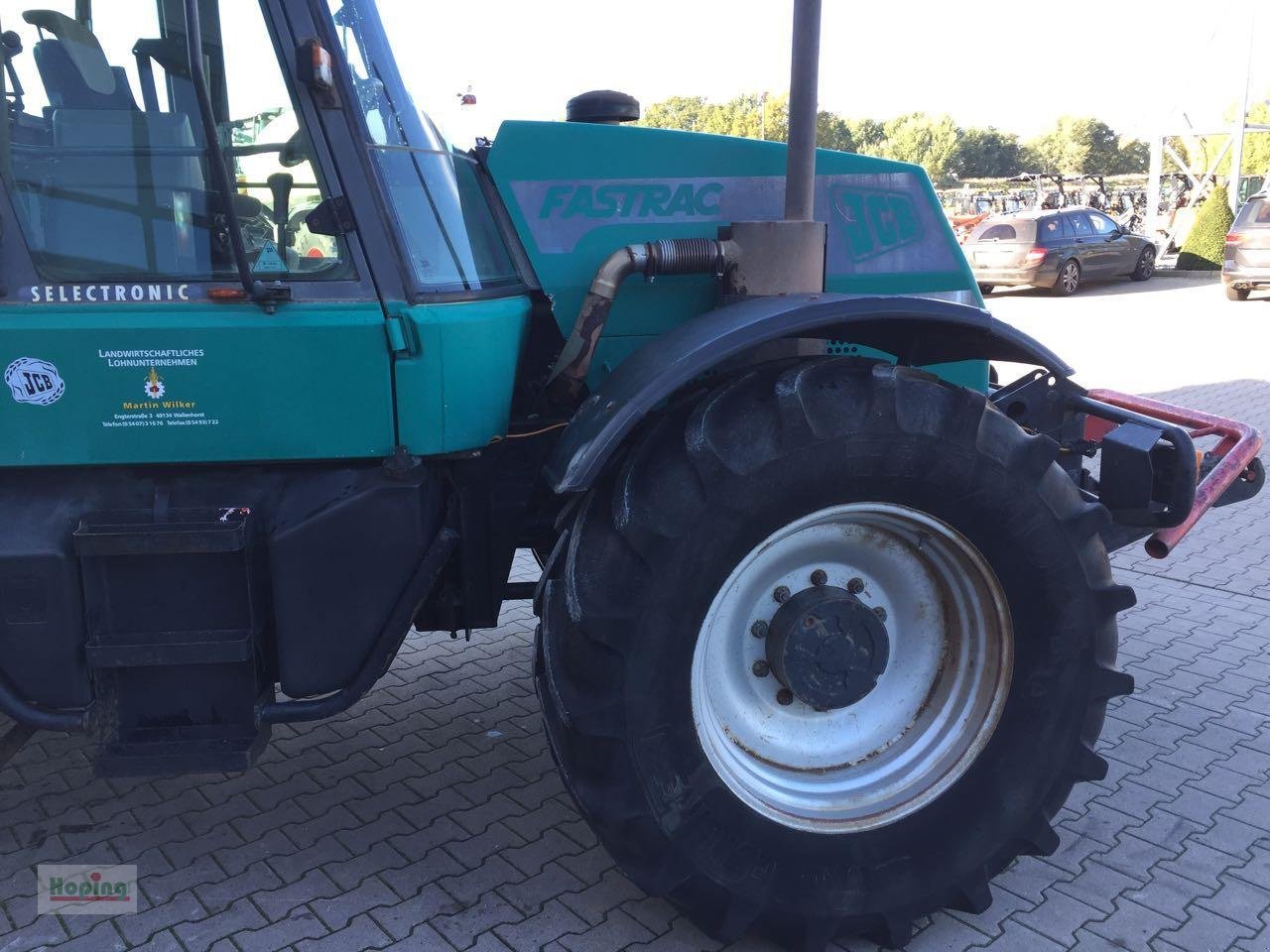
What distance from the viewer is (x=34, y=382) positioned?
2.39 metres

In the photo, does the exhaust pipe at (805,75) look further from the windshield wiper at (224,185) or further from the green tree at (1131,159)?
the green tree at (1131,159)

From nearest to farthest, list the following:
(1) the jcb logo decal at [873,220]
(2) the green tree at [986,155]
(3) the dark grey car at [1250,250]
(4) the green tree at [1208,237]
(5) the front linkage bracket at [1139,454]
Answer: (5) the front linkage bracket at [1139,454] < (1) the jcb logo decal at [873,220] < (3) the dark grey car at [1250,250] < (4) the green tree at [1208,237] < (2) the green tree at [986,155]

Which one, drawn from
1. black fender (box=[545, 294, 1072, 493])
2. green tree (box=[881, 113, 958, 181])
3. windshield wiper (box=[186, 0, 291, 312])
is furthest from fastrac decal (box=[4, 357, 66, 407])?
green tree (box=[881, 113, 958, 181])

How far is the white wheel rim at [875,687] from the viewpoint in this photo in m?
2.62

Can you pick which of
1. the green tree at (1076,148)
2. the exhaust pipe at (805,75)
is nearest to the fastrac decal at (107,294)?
the exhaust pipe at (805,75)

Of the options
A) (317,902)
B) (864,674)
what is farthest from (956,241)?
(317,902)

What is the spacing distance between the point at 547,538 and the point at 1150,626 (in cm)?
293

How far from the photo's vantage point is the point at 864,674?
8.73ft

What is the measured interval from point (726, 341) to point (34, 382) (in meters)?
1.55

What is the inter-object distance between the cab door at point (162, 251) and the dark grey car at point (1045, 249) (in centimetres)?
1667

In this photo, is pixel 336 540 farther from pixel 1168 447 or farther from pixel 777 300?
pixel 1168 447

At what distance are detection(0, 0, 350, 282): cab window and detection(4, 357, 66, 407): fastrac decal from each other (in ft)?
0.67

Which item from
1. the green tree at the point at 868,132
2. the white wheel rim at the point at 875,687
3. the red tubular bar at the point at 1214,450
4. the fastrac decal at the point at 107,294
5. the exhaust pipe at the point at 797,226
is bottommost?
the white wheel rim at the point at 875,687

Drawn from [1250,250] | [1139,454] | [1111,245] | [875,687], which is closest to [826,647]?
[875,687]
